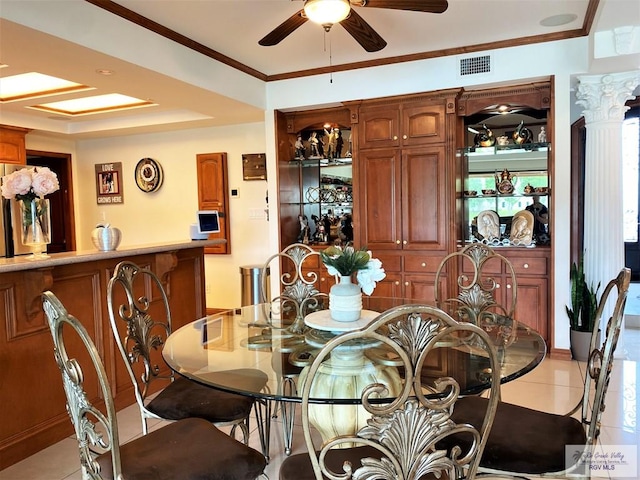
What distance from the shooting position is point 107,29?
2.96 metres

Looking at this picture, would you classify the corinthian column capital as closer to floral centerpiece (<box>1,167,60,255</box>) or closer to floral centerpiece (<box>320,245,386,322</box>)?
floral centerpiece (<box>320,245,386,322</box>)

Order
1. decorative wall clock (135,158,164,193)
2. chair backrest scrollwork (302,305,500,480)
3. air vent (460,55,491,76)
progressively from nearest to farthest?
1. chair backrest scrollwork (302,305,500,480)
2. air vent (460,55,491,76)
3. decorative wall clock (135,158,164,193)

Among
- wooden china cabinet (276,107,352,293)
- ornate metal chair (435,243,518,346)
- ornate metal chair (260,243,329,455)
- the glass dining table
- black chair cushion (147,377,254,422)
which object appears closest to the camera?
the glass dining table

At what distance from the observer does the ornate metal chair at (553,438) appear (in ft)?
4.90

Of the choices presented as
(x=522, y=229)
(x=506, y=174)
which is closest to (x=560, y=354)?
(x=522, y=229)

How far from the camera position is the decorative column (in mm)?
3705

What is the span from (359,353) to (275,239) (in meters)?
3.12

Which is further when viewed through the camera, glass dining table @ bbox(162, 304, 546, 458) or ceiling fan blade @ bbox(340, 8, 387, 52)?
ceiling fan blade @ bbox(340, 8, 387, 52)

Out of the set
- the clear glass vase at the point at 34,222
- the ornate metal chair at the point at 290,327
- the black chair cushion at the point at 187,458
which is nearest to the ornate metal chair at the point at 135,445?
the black chair cushion at the point at 187,458

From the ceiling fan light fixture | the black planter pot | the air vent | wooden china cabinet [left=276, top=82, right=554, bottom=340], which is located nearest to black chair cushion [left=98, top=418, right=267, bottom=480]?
the ceiling fan light fixture

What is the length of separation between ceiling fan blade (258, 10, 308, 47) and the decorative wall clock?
3.60m

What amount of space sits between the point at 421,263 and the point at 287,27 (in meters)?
2.46

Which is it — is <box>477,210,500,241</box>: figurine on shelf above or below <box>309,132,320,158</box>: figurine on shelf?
below

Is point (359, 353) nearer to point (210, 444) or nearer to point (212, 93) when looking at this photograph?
point (210, 444)
